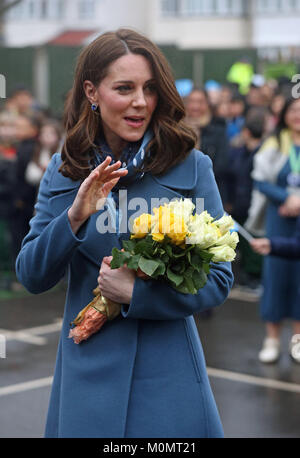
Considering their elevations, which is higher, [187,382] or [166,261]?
[166,261]

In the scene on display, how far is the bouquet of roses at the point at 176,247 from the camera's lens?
255 centimetres

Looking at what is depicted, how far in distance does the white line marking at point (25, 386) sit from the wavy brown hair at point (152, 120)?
368 cm

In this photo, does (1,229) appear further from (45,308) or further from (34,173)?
(45,308)

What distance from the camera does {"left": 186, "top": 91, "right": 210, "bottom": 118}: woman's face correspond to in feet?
29.6

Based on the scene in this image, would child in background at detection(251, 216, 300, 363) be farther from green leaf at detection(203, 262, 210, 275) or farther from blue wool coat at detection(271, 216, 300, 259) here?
green leaf at detection(203, 262, 210, 275)

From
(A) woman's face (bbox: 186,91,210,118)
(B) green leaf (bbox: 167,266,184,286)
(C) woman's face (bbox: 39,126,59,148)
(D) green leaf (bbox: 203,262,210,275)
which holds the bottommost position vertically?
(C) woman's face (bbox: 39,126,59,148)

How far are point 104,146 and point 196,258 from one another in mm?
531

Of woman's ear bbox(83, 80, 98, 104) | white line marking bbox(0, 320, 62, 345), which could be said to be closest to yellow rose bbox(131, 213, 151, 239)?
woman's ear bbox(83, 80, 98, 104)

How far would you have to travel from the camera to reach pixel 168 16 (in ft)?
181

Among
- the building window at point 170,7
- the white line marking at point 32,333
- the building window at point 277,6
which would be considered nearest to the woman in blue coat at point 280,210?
the white line marking at point 32,333

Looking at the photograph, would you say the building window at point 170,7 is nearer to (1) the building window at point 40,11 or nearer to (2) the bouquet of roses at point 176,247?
(1) the building window at point 40,11

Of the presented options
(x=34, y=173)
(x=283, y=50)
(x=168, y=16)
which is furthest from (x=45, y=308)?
(x=168, y=16)

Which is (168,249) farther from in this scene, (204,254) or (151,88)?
(151,88)

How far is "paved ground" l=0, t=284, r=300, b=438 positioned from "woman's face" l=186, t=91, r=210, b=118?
206cm
